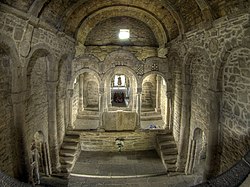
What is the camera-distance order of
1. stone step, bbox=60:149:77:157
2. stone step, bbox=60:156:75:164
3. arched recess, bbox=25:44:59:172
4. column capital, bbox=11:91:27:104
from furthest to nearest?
1. stone step, bbox=60:149:77:157
2. stone step, bbox=60:156:75:164
3. arched recess, bbox=25:44:59:172
4. column capital, bbox=11:91:27:104

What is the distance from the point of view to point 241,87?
4734 millimetres

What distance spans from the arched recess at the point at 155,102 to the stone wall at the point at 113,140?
1193mm

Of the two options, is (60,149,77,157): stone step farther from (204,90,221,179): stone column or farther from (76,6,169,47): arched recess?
(76,6,169,47): arched recess

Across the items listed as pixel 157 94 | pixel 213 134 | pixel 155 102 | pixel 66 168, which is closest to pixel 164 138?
pixel 213 134

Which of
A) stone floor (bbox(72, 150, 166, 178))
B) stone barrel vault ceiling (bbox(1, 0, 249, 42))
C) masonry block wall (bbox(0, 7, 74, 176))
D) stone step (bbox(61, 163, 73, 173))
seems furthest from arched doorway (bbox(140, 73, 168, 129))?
masonry block wall (bbox(0, 7, 74, 176))

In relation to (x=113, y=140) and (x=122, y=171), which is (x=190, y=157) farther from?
(x=113, y=140)

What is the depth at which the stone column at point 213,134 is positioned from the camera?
5730mm

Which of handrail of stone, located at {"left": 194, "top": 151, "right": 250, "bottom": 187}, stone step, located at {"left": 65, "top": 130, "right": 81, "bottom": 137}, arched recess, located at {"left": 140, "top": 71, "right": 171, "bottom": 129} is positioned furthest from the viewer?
arched recess, located at {"left": 140, "top": 71, "right": 171, "bottom": 129}

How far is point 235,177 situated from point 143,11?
30.1 feet

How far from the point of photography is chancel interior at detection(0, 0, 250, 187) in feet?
16.0

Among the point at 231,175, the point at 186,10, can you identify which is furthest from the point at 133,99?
the point at 231,175

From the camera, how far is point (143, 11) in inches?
400

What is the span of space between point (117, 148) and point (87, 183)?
2.92 metres

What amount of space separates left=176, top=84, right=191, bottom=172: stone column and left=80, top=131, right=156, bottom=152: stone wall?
2.08 m
